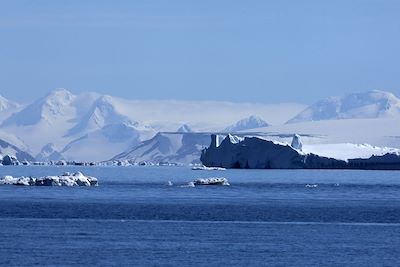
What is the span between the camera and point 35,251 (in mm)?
39875

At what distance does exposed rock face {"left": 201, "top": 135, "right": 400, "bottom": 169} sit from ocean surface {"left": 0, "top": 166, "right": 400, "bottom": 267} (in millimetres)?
37893

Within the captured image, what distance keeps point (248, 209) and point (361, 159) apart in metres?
59.7

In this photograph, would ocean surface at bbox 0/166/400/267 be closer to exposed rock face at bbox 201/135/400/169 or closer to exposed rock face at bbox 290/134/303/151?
exposed rock face at bbox 201/135/400/169

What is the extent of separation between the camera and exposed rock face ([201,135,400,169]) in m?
116

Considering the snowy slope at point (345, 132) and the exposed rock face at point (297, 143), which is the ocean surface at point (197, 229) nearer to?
the exposed rock face at point (297, 143)

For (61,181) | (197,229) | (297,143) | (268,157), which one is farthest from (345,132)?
(197,229)

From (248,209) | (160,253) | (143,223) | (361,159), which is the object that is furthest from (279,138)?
(160,253)

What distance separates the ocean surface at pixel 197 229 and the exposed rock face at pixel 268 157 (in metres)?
37.9

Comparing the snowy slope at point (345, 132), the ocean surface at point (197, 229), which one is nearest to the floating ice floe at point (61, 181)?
the ocean surface at point (197, 229)

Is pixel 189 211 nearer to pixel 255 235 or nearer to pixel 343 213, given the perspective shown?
pixel 343 213

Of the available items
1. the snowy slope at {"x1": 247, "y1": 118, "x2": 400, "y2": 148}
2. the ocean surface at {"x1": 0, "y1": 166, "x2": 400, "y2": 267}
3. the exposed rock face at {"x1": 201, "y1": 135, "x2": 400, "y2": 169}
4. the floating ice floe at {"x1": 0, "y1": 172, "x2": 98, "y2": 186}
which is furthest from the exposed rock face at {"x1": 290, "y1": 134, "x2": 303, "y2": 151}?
the ocean surface at {"x1": 0, "y1": 166, "x2": 400, "y2": 267}

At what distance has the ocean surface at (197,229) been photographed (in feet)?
128

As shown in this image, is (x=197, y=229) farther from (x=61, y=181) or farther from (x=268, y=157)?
(x=268, y=157)

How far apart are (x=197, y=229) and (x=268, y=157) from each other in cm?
6829
